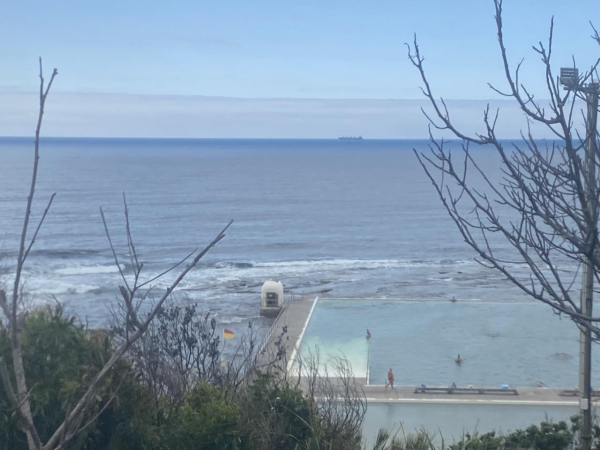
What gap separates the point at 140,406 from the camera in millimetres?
6590

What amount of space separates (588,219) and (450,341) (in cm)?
1777

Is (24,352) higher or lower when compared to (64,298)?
higher

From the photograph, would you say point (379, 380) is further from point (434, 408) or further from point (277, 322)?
point (277, 322)

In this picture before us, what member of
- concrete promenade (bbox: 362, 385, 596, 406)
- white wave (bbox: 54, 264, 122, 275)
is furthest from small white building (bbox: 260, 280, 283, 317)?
concrete promenade (bbox: 362, 385, 596, 406)

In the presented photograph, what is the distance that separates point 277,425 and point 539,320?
→ 1906cm

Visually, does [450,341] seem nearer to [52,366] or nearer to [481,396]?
[481,396]

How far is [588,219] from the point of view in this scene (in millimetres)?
4016

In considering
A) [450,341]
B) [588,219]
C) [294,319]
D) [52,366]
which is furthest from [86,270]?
[588,219]

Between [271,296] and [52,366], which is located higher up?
[52,366]

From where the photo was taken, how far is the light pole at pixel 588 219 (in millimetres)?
4168

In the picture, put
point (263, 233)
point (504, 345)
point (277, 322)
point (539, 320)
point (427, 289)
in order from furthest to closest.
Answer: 1. point (263, 233)
2. point (427, 289)
3. point (277, 322)
4. point (539, 320)
5. point (504, 345)

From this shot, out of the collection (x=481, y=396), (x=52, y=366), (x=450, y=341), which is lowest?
(x=481, y=396)

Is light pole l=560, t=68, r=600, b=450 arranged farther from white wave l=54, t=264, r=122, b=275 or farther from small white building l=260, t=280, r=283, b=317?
white wave l=54, t=264, r=122, b=275

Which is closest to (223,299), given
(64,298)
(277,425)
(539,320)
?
(64,298)
